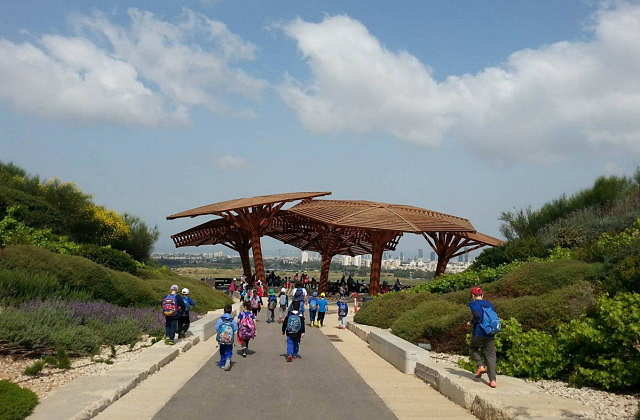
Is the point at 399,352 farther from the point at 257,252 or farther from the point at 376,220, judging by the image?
the point at 257,252

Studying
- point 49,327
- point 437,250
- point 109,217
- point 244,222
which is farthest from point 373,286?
point 49,327

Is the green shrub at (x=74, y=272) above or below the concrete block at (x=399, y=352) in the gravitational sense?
above

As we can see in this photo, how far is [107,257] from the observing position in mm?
22750

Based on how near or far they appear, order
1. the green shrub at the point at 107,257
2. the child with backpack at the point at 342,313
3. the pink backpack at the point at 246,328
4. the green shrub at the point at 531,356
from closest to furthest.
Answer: the green shrub at the point at 531,356 < the pink backpack at the point at 246,328 < the child with backpack at the point at 342,313 < the green shrub at the point at 107,257

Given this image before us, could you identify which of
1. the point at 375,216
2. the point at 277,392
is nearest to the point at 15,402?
the point at 277,392

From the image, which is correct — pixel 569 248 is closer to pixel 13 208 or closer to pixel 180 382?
pixel 180 382

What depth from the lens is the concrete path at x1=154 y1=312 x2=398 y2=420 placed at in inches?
279

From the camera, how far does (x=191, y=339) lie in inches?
565

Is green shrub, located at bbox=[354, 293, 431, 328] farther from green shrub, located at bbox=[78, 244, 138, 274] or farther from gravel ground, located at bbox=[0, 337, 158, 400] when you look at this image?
green shrub, located at bbox=[78, 244, 138, 274]

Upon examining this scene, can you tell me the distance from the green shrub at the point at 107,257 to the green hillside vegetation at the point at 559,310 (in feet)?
33.0

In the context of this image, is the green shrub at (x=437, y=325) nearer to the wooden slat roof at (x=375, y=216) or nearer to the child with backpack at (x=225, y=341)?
the child with backpack at (x=225, y=341)

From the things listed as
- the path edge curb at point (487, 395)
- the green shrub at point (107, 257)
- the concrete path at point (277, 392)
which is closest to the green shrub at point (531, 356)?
the path edge curb at point (487, 395)

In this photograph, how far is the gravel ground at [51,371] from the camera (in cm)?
820

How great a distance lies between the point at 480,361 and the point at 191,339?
8.19 meters
